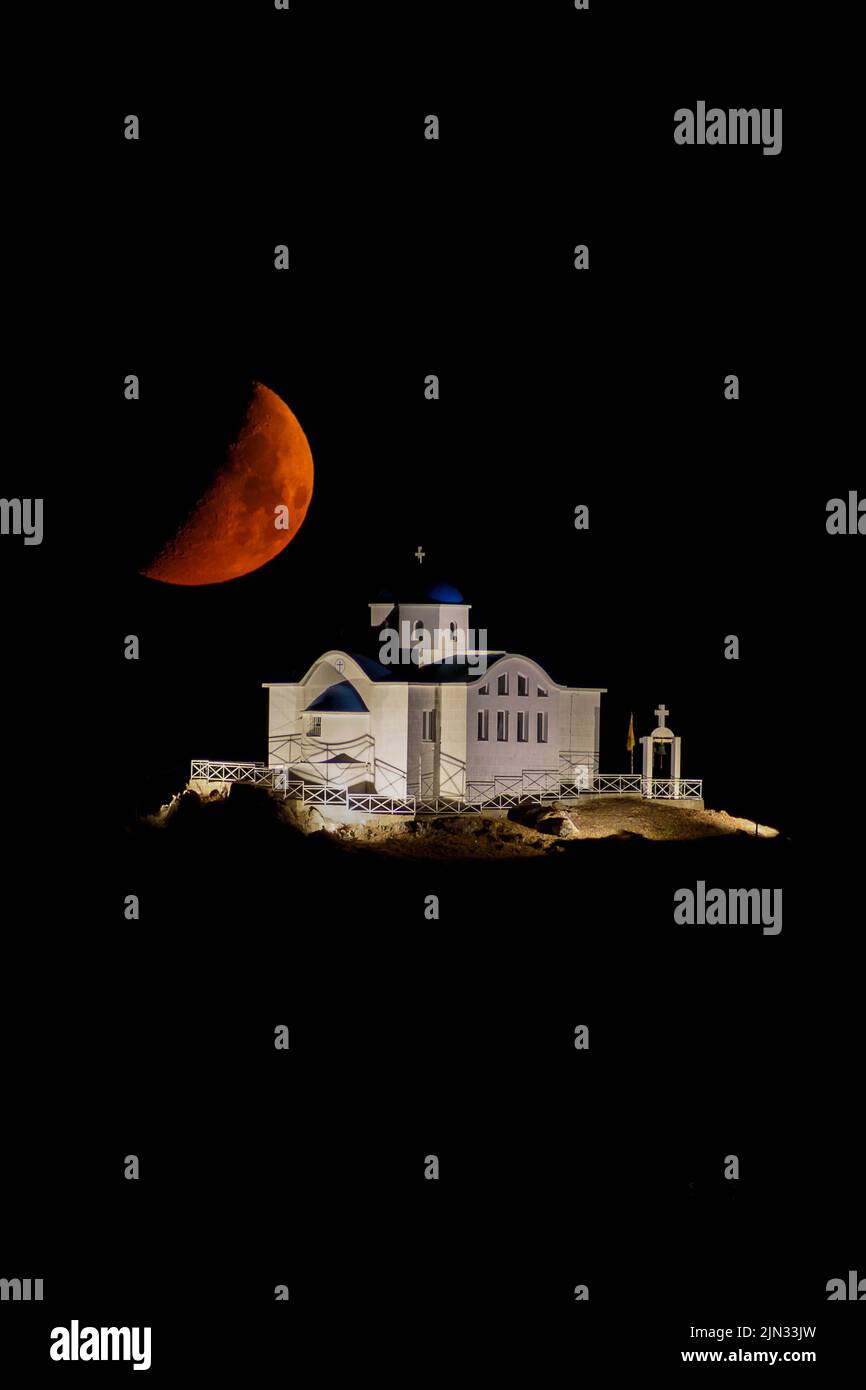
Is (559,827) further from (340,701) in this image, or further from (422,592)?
(422,592)

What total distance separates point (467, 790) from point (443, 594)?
5.29 meters

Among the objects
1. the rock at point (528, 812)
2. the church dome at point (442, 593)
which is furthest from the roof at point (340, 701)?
the rock at point (528, 812)

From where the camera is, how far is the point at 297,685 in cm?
6706

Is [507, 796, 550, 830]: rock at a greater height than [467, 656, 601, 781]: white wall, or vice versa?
[467, 656, 601, 781]: white wall

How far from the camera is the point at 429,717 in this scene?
6575 cm

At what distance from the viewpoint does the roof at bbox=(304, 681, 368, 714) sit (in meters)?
65.1

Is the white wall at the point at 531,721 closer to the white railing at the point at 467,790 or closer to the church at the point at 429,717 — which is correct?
the church at the point at 429,717

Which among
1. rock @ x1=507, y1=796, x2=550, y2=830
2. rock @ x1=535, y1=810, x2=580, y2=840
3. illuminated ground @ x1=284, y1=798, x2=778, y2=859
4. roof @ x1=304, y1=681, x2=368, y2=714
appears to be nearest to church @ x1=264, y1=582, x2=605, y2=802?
roof @ x1=304, y1=681, x2=368, y2=714

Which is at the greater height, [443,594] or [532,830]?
[443,594]

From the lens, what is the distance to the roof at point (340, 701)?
65.1 metres

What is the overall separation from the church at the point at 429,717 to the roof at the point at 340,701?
2 cm

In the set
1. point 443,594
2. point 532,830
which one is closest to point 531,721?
point 443,594

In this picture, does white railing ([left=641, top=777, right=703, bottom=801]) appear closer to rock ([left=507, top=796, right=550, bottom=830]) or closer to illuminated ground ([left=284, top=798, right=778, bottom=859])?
illuminated ground ([left=284, top=798, right=778, bottom=859])

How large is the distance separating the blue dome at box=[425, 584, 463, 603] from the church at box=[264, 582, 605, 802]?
0.02 meters
